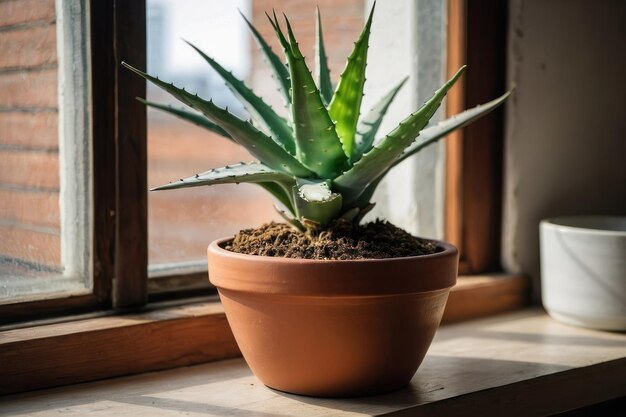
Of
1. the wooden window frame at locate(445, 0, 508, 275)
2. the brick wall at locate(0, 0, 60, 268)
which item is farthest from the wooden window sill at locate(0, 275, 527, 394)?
the wooden window frame at locate(445, 0, 508, 275)

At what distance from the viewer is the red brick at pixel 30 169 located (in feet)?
3.42

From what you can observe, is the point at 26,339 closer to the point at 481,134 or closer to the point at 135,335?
the point at 135,335

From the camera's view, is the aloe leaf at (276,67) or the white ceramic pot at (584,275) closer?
the aloe leaf at (276,67)

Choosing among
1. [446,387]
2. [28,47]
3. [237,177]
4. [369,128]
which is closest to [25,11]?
[28,47]

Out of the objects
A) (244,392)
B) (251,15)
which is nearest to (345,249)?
(244,392)

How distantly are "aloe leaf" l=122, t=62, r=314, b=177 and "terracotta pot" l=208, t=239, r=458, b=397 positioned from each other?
0.13 metres

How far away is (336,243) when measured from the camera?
95 centimetres

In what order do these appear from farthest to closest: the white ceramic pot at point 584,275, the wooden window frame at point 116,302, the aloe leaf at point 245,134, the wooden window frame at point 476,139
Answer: the wooden window frame at point 476,139 < the white ceramic pot at point 584,275 < the wooden window frame at point 116,302 < the aloe leaf at point 245,134

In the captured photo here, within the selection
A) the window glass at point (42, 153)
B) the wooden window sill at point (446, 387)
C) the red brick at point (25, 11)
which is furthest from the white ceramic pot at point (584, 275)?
the red brick at point (25, 11)

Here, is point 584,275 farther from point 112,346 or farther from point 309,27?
point 112,346

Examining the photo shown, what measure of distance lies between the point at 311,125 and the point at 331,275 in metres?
0.18

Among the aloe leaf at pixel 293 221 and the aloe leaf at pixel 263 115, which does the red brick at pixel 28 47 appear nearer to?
the aloe leaf at pixel 263 115

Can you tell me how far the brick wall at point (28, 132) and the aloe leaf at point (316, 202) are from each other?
0.37 metres

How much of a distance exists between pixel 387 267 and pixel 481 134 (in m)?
0.66
